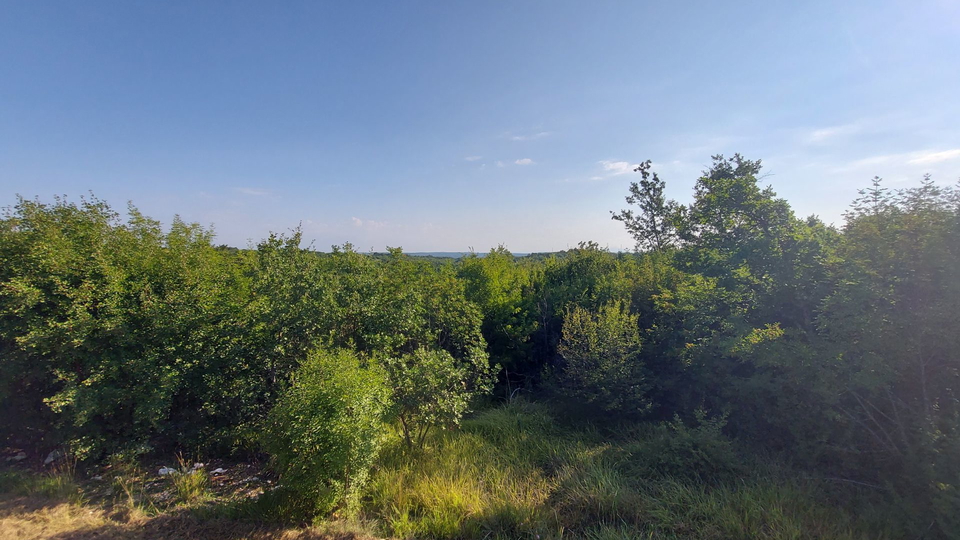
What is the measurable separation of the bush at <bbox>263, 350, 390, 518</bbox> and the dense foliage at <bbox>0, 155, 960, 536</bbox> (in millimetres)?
36

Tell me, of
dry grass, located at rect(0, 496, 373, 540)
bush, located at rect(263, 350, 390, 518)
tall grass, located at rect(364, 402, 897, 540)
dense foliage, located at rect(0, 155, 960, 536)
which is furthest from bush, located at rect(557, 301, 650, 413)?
dry grass, located at rect(0, 496, 373, 540)

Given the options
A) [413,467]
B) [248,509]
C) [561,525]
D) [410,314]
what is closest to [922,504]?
[561,525]

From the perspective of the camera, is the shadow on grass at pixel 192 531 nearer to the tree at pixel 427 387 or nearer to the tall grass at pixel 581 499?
the tall grass at pixel 581 499

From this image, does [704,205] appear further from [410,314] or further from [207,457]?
[207,457]

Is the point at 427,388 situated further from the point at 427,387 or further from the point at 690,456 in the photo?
the point at 690,456

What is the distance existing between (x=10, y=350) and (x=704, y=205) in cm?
1460

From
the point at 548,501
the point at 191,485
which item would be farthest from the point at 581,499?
the point at 191,485

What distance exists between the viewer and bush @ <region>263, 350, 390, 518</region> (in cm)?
434

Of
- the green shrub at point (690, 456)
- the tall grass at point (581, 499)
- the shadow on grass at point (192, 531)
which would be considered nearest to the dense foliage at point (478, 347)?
the green shrub at point (690, 456)

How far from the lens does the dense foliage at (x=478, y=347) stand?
15.1ft

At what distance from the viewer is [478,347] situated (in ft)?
23.0

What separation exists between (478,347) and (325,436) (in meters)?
3.32

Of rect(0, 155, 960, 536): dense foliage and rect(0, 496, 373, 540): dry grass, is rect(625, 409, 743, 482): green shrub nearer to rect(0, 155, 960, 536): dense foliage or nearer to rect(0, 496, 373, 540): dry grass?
rect(0, 155, 960, 536): dense foliage

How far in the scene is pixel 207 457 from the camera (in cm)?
704
